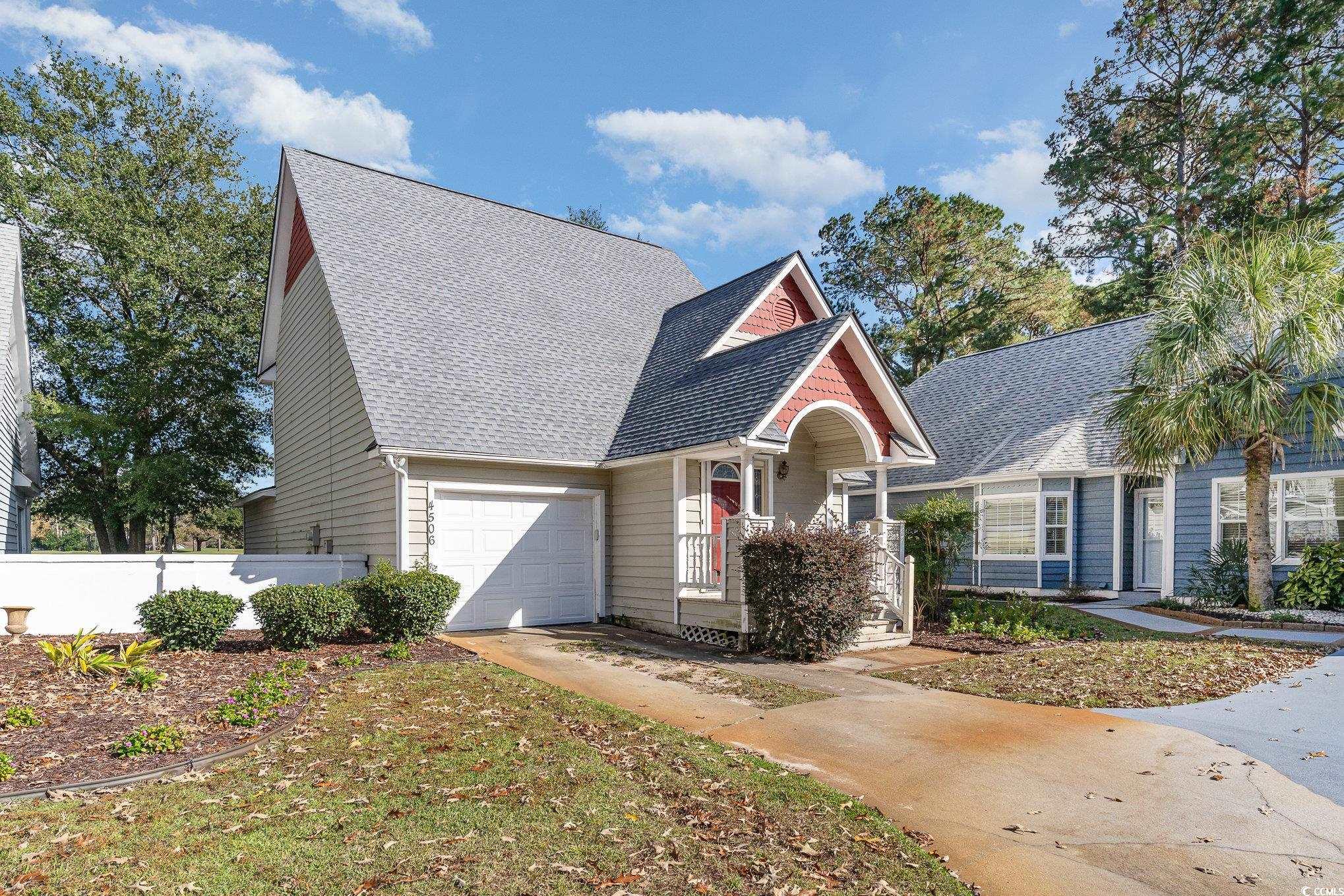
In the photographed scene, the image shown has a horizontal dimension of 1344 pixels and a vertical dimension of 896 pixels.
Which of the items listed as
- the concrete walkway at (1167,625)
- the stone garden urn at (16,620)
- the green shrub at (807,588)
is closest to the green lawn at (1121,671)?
the concrete walkway at (1167,625)

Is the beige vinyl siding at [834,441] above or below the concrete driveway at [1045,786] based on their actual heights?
above

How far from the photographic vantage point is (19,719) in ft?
19.7

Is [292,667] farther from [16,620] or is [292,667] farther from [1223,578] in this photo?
[1223,578]

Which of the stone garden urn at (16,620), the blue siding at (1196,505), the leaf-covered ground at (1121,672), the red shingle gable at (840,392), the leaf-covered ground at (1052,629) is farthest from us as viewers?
the blue siding at (1196,505)

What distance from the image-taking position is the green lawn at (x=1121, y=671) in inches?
316

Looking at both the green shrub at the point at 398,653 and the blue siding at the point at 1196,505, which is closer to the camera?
the green shrub at the point at 398,653

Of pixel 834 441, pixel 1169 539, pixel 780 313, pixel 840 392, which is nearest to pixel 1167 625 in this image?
pixel 1169 539

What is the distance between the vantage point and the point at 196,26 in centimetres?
1927

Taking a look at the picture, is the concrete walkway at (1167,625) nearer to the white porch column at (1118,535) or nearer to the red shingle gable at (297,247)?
the white porch column at (1118,535)

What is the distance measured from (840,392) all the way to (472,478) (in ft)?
20.1

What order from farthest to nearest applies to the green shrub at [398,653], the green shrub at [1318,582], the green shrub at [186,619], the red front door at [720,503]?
the green shrub at [1318,582] → the red front door at [720,503] → the green shrub at [186,619] → the green shrub at [398,653]

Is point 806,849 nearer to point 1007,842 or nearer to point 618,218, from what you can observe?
point 1007,842

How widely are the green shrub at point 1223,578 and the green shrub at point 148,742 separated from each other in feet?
53.8

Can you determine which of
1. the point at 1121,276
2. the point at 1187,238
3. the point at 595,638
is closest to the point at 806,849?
the point at 595,638
